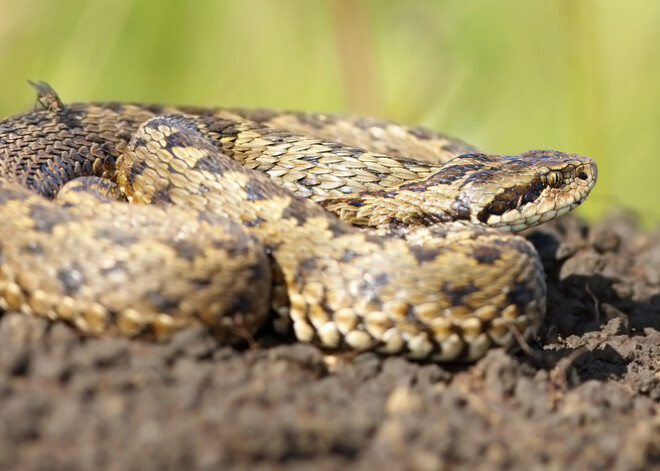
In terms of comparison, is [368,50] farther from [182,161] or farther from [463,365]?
[463,365]

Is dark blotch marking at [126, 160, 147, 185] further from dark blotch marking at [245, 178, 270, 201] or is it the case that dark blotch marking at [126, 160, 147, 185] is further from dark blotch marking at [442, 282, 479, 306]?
dark blotch marking at [442, 282, 479, 306]

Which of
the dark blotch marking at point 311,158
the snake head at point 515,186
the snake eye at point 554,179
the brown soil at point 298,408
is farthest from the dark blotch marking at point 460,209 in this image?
the brown soil at point 298,408

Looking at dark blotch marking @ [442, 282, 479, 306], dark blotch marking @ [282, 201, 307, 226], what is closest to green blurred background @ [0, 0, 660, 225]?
dark blotch marking @ [282, 201, 307, 226]

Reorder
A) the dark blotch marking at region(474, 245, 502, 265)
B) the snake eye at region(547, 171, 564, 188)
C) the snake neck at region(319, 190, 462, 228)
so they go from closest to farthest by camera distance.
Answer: the dark blotch marking at region(474, 245, 502, 265) < the snake neck at region(319, 190, 462, 228) < the snake eye at region(547, 171, 564, 188)

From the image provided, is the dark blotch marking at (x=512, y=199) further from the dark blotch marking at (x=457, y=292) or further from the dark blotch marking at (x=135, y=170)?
the dark blotch marking at (x=135, y=170)

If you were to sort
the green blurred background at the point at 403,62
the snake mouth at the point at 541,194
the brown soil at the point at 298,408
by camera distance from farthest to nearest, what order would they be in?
1. the green blurred background at the point at 403,62
2. the snake mouth at the point at 541,194
3. the brown soil at the point at 298,408

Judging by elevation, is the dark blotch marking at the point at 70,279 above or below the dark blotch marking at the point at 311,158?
below
